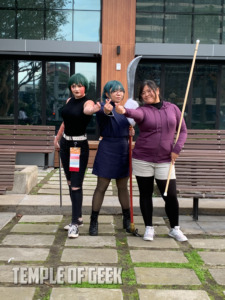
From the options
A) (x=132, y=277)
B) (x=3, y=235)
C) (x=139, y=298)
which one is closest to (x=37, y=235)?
(x=3, y=235)

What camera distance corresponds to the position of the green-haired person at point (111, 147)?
12.8 feet

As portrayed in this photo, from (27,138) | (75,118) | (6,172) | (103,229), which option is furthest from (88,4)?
(103,229)

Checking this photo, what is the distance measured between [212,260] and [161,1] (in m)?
11.0

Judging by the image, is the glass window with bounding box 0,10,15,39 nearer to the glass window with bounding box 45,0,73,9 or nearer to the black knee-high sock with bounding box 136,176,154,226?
the glass window with bounding box 45,0,73,9

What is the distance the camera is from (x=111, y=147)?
4.02 m

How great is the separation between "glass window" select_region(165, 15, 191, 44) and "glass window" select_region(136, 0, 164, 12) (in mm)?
417

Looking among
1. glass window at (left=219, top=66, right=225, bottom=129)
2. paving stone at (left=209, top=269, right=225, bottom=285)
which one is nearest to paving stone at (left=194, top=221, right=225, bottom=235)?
paving stone at (left=209, top=269, right=225, bottom=285)

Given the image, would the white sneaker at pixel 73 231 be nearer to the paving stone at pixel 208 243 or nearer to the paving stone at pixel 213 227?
the paving stone at pixel 208 243

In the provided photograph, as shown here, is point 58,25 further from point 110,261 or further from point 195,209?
point 110,261

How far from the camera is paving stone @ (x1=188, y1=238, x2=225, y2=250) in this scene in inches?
151

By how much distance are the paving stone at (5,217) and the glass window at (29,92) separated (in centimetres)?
809

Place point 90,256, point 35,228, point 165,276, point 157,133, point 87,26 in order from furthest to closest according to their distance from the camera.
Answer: point 87,26 → point 35,228 → point 157,133 → point 90,256 → point 165,276

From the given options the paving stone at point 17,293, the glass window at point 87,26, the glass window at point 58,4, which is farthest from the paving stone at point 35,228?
the glass window at point 58,4

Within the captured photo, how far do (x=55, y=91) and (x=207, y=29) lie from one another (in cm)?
571
